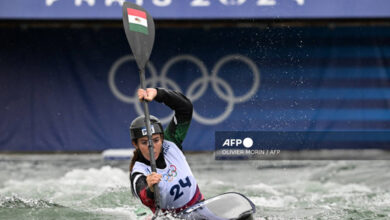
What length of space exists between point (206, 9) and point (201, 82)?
1.73 m

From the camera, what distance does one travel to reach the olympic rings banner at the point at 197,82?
1158 cm

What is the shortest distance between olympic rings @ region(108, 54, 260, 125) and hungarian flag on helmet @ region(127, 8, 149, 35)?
574cm

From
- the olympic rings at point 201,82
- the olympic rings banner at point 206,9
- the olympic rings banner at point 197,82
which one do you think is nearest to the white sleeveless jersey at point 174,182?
the olympic rings banner at point 206,9

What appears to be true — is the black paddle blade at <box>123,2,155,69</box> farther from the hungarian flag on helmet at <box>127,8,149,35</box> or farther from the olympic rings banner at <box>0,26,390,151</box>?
the olympic rings banner at <box>0,26,390,151</box>

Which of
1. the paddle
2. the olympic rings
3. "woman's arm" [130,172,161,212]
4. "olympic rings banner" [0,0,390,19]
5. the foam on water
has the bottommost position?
the foam on water

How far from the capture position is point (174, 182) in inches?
210

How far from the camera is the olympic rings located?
38.4 ft

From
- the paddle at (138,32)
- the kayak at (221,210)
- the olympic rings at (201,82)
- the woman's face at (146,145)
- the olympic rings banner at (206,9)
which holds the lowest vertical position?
the olympic rings at (201,82)

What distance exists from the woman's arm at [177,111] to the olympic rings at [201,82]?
6.06 meters

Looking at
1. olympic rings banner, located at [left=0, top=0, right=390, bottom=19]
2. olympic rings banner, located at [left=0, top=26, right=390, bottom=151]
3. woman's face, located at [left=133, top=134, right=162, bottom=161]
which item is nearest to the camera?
woman's face, located at [left=133, top=134, right=162, bottom=161]

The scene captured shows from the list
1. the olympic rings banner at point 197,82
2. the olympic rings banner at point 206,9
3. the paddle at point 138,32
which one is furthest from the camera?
the olympic rings banner at point 197,82

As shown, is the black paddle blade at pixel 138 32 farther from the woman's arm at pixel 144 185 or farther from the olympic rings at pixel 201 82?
the olympic rings at pixel 201 82

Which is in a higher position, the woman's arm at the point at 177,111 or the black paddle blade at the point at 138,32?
the black paddle blade at the point at 138,32

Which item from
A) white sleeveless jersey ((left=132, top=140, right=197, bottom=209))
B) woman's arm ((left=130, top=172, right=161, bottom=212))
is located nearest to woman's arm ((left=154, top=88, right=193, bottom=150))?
white sleeveless jersey ((left=132, top=140, right=197, bottom=209))
